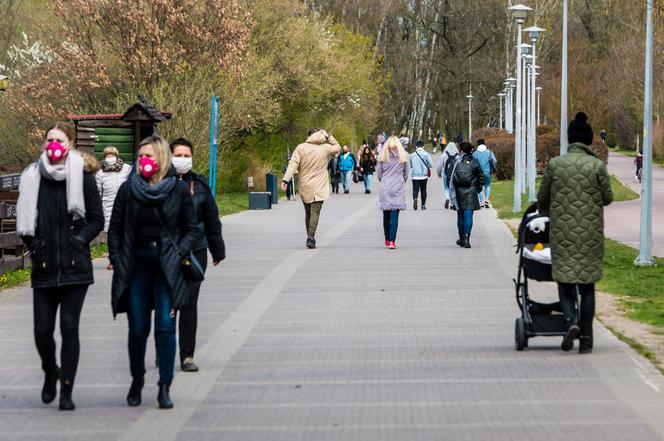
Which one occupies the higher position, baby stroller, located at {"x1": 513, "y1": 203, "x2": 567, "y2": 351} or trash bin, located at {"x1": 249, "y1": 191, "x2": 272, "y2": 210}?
baby stroller, located at {"x1": 513, "y1": 203, "x2": 567, "y2": 351}

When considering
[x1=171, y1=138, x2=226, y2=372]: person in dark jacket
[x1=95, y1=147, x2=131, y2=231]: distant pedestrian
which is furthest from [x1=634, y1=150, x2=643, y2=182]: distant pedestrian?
[x1=171, y1=138, x2=226, y2=372]: person in dark jacket

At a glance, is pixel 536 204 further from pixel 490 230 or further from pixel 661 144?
pixel 661 144

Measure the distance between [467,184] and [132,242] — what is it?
42.4ft

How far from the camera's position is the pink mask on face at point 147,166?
798cm

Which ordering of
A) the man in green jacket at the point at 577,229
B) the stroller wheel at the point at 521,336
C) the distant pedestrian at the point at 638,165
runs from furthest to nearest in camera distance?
the distant pedestrian at the point at 638,165 < the stroller wheel at the point at 521,336 < the man in green jacket at the point at 577,229

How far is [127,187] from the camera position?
805 cm

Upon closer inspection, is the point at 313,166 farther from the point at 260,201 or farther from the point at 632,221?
the point at 260,201

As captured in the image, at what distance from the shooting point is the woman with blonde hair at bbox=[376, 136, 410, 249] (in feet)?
66.7

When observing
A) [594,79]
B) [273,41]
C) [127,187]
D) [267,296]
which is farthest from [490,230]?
[594,79]

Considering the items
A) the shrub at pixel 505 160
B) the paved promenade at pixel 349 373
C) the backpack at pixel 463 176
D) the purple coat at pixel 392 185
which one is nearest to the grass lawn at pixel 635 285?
the paved promenade at pixel 349 373

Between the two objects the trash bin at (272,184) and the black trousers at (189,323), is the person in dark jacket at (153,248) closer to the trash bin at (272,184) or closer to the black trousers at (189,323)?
the black trousers at (189,323)

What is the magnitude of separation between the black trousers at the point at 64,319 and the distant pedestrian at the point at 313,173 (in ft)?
40.2

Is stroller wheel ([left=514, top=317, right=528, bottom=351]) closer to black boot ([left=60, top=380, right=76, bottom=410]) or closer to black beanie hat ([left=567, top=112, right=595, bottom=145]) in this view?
black beanie hat ([left=567, top=112, right=595, bottom=145])

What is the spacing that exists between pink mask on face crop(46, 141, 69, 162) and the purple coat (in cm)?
1225
